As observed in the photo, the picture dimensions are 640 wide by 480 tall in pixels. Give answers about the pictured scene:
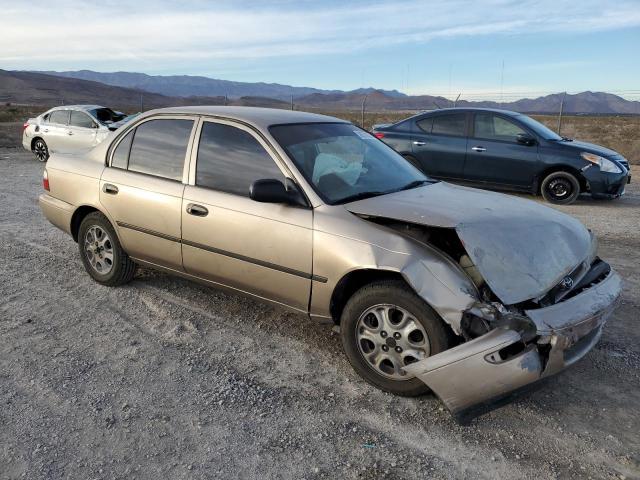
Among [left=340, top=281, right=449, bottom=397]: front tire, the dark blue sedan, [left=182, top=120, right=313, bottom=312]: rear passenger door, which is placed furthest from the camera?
the dark blue sedan

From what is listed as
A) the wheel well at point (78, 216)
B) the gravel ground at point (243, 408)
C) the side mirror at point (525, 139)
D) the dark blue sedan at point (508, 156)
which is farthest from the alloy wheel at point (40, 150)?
the side mirror at point (525, 139)

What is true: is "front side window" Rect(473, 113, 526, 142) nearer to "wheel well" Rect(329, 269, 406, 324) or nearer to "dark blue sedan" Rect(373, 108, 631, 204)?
"dark blue sedan" Rect(373, 108, 631, 204)

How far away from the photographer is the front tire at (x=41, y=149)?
1514cm

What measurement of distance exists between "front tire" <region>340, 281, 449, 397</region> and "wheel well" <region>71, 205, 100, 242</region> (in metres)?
2.89

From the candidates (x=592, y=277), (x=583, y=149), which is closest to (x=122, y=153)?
(x=592, y=277)

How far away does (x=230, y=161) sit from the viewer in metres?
4.09

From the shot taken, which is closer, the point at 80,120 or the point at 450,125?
the point at 450,125

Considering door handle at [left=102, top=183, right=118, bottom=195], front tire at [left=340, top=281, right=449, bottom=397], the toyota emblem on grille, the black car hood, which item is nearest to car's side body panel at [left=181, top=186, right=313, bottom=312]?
front tire at [left=340, top=281, right=449, bottom=397]

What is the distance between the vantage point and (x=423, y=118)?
10617 mm

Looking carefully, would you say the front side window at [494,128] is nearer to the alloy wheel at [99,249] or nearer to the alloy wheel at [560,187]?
the alloy wheel at [560,187]

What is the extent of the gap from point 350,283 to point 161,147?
82.1 inches

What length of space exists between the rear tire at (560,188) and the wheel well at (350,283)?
7226 millimetres

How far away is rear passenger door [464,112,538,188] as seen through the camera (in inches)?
381

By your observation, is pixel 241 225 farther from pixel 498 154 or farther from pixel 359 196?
pixel 498 154
